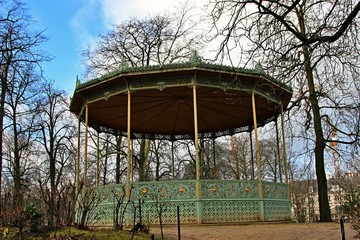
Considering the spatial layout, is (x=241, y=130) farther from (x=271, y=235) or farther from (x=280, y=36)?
(x=280, y=36)

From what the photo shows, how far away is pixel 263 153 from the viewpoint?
1393 inches

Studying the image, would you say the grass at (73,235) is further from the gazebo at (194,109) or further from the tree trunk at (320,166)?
the tree trunk at (320,166)

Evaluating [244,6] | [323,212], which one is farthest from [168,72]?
[323,212]

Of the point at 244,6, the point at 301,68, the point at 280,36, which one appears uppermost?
the point at 244,6

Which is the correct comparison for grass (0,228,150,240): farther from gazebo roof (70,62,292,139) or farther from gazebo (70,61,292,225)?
gazebo roof (70,62,292,139)

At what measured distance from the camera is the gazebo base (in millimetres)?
12758

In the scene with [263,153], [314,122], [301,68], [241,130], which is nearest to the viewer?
[301,68]

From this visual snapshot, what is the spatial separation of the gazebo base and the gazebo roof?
3.15m

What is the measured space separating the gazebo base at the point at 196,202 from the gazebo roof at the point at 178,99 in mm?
3153

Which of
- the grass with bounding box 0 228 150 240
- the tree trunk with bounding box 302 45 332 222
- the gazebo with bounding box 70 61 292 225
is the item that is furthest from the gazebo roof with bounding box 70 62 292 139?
the grass with bounding box 0 228 150 240

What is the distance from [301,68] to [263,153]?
28200 millimetres

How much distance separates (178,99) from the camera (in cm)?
1783

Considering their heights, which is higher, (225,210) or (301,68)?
(301,68)

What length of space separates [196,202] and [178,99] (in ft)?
20.8
